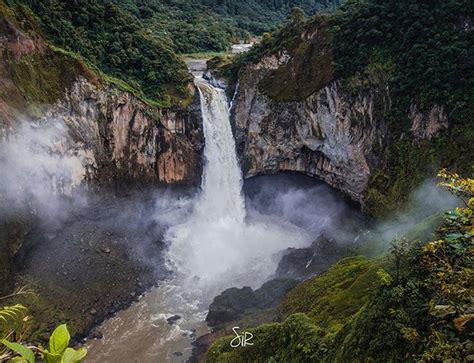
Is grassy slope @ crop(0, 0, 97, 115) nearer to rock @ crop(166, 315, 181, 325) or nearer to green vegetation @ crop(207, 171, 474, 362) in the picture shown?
rock @ crop(166, 315, 181, 325)

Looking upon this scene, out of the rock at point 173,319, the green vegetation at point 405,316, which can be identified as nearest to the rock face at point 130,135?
the rock at point 173,319

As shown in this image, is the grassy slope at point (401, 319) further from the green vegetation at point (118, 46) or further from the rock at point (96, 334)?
the green vegetation at point (118, 46)

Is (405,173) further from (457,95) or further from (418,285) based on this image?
(418,285)

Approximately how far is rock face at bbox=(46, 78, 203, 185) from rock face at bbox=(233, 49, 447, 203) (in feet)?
12.3

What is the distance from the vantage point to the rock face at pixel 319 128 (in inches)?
950

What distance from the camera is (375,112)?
24234mm

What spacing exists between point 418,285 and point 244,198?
23426 millimetres

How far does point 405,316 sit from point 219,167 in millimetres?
23383

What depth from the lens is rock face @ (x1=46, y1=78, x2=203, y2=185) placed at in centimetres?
2467

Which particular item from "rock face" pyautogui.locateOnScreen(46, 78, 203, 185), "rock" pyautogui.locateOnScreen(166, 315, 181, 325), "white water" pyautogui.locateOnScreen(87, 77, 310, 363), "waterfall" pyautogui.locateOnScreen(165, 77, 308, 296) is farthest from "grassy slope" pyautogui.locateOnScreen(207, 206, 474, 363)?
"rock face" pyautogui.locateOnScreen(46, 78, 203, 185)

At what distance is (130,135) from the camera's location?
1070 inches

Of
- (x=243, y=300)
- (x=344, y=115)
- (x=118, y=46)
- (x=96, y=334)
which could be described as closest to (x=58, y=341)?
(x=243, y=300)

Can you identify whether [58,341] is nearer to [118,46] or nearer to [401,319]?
[401,319]

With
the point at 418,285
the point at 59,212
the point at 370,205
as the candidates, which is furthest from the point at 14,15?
the point at 418,285
